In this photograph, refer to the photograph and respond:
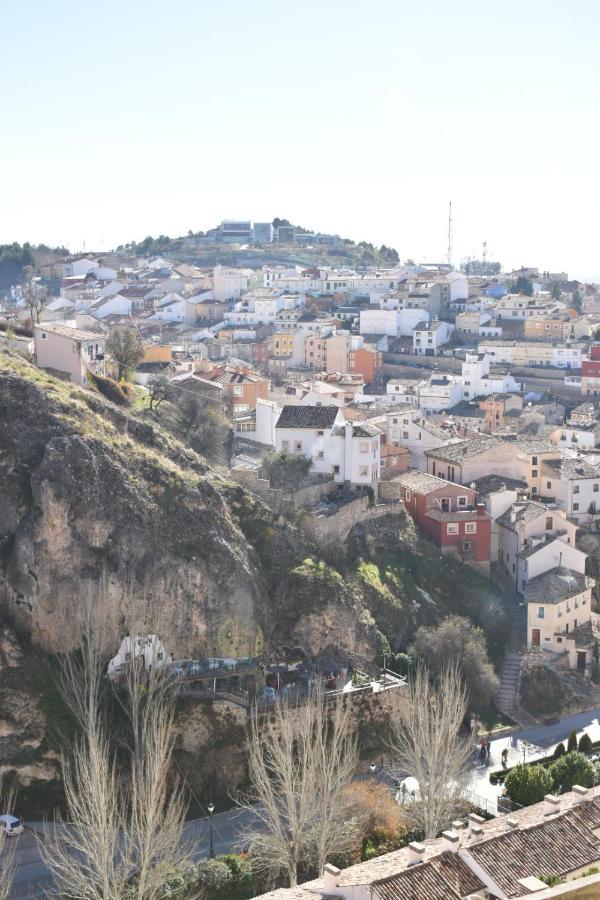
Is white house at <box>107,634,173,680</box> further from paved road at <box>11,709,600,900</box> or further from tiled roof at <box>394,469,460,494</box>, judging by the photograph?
tiled roof at <box>394,469,460,494</box>

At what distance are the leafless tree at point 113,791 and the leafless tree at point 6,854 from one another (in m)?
0.76

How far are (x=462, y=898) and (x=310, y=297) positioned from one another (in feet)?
240

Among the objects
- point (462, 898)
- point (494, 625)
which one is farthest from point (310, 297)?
point (462, 898)

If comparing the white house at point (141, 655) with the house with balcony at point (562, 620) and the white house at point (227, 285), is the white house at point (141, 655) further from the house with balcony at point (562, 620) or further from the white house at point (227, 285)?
the white house at point (227, 285)

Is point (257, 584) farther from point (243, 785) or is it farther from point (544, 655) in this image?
point (544, 655)

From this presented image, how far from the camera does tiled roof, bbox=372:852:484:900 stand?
2072 centimetres

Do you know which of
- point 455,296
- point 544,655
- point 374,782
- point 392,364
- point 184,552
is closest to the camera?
point 374,782

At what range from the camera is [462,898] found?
68.2 ft

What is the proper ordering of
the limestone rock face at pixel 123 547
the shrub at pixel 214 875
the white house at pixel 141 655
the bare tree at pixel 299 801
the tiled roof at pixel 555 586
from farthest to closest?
the tiled roof at pixel 555 586 → the limestone rock face at pixel 123 547 → the white house at pixel 141 655 → the bare tree at pixel 299 801 → the shrub at pixel 214 875

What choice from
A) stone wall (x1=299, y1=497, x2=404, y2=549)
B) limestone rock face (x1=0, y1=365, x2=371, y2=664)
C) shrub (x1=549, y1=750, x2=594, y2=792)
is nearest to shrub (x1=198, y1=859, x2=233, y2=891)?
limestone rock face (x1=0, y1=365, x2=371, y2=664)

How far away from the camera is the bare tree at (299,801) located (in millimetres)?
25688

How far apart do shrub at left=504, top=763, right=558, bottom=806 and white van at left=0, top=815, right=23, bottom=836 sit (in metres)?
11.3

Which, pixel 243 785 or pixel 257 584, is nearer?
pixel 243 785

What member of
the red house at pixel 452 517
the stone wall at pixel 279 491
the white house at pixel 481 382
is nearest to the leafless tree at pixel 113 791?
the stone wall at pixel 279 491
